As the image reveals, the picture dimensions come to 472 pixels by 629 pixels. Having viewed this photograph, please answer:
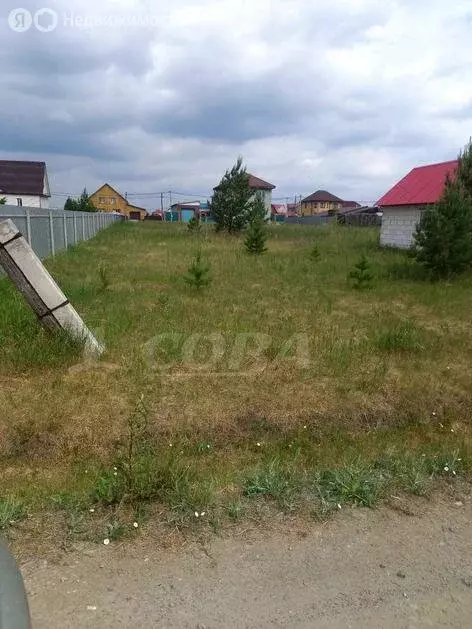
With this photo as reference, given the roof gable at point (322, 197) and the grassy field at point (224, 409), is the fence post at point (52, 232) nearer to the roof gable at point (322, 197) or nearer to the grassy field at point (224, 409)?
the grassy field at point (224, 409)

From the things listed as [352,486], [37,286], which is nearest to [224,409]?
[352,486]

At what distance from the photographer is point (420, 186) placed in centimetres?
1967

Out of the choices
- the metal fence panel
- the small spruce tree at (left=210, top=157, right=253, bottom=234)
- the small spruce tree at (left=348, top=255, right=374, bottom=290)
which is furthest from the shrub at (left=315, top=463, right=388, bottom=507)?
the small spruce tree at (left=210, top=157, right=253, bottom=234)

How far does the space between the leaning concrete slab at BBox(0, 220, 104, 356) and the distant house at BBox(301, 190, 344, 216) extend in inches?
3495

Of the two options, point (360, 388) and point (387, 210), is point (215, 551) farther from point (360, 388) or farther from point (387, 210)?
point (387, 210)

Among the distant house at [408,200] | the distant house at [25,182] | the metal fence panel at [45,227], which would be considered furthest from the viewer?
the distant house at [25,182]

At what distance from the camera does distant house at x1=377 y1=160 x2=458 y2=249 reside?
18.4 meters

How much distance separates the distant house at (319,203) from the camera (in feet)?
298

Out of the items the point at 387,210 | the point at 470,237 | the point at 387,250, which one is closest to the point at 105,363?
the point at 470,237

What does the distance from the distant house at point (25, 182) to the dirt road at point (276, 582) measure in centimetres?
4746

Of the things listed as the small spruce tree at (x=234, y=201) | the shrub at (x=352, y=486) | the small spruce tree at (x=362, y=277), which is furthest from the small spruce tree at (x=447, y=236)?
the small spruce tree at (x=234, y=201)

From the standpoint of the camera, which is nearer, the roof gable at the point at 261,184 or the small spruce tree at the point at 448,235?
the small spruce tree at the point at 448,235

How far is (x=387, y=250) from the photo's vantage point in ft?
64.2

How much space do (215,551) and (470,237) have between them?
11205mm
